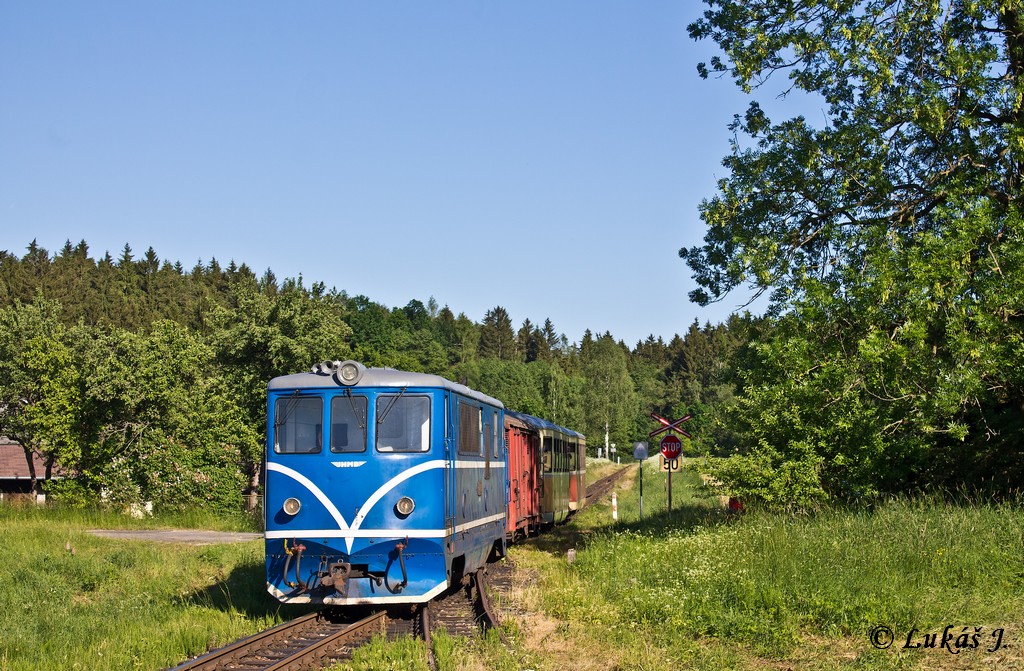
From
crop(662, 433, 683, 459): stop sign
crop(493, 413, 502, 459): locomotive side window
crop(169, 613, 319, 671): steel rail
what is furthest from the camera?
crop(662, 433, 683, 459): stop sign

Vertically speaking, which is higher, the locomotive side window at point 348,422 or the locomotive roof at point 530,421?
the locomotive roof at point 530,421

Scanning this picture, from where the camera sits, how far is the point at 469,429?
13633 millimetres

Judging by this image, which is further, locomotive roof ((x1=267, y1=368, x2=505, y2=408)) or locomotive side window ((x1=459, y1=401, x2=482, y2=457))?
locomotive side window ((x1=459, y1=401, x2=482, y2=457))

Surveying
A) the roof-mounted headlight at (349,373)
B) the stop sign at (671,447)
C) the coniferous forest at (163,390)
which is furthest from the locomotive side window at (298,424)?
the stop sign at (671,447)

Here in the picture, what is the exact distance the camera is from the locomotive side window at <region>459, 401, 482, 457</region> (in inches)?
515

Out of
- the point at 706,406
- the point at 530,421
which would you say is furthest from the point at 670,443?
the point at 706,406

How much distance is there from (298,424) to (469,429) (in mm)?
2562

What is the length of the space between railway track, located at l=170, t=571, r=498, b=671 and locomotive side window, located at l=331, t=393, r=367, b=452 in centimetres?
209

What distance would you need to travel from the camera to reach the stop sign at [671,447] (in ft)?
72.7

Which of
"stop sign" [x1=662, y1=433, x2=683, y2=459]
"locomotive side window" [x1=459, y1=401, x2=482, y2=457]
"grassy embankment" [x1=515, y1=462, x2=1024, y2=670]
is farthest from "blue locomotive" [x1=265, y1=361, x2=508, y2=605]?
"stop sign" [x1=662, y1=433, x2=683, y2=459]

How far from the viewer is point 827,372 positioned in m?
14.1

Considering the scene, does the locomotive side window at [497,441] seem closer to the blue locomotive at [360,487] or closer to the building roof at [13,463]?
the blue locomotive at [360,487]

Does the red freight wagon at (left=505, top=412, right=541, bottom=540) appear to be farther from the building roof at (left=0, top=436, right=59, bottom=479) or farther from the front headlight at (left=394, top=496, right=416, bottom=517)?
the building roof at (left=0, top=436, right=59, bottom=479)

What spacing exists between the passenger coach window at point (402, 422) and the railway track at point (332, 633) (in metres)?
2.04
